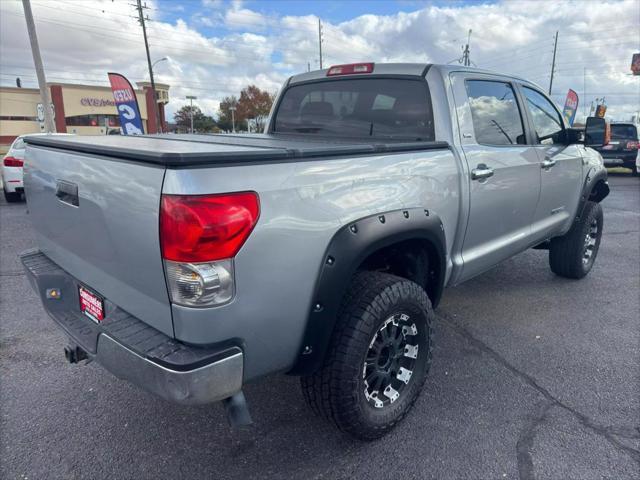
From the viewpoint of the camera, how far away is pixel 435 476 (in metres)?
2.15

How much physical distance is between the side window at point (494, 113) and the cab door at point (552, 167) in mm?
215

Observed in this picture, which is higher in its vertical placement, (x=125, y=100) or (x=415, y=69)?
(x=125, y=100)

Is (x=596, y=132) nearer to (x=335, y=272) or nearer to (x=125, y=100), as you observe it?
(x=335, y=272)

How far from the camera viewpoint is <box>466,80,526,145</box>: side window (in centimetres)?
311

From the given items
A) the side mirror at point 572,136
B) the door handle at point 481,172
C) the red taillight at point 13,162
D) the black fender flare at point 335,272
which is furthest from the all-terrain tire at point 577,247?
the red taillight at point 13,162

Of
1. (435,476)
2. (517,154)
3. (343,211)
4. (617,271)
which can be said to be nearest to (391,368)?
(435,476)

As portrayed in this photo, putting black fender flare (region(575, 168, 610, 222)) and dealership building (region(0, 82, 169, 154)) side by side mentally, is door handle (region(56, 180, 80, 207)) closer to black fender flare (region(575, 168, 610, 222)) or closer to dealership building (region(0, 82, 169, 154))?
black fender flare (region(575, 168, 610, 222))

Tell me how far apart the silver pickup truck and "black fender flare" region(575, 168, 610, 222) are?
1535 millimetres

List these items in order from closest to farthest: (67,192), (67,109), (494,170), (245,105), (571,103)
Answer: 1. (67,192)
2. (494,170)
3. (571,103)
4. (67,109)
5. (245,105)

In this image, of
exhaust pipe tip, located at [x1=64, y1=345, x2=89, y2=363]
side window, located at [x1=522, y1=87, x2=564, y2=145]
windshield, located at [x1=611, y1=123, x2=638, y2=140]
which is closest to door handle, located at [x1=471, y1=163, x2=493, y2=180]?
side window, located at [x1=522, y1=87, x2=564, y2=145]

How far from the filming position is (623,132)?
1532 centimetres

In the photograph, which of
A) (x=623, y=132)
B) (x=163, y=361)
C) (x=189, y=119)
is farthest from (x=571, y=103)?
(x=189, y=119)

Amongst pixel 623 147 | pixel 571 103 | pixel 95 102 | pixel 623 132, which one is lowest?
pixel 623 147

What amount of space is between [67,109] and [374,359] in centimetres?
4883
